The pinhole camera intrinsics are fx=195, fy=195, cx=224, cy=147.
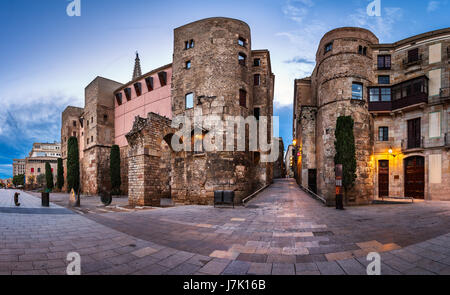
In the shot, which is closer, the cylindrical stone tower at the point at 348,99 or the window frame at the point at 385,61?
the cylindrical stone tower at the point at 348,99

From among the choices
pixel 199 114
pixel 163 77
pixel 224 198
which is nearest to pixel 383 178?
pixel 224 198

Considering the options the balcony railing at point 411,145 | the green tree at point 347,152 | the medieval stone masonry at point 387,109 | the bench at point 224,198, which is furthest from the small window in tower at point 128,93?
the balcony railing at point 411,145

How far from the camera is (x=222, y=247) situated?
431 centimetres

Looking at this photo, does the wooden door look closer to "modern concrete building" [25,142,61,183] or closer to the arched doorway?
the arched doorway

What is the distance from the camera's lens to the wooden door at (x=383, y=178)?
16.9 metres

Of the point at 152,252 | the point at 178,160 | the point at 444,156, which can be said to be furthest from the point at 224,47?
the point at 444,156

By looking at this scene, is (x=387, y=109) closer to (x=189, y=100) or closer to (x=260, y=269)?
(x=189, y=100)

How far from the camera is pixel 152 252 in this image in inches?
153

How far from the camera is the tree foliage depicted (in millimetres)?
14500

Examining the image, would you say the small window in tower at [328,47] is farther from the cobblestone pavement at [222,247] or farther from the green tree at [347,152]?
the cobblestone pavement at [222,247]

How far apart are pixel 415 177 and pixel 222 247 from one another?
1924 centimetres

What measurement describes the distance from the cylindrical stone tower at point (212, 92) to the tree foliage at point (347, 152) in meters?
6.90

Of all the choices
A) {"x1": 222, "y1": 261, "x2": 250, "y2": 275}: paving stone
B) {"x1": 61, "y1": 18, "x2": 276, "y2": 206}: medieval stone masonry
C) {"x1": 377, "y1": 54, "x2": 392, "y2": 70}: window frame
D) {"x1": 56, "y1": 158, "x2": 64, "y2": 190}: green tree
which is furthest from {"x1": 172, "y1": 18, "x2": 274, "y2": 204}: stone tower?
{"x1": 56, "y1": 158, "x2": 64, "y2": 190}: green tree
